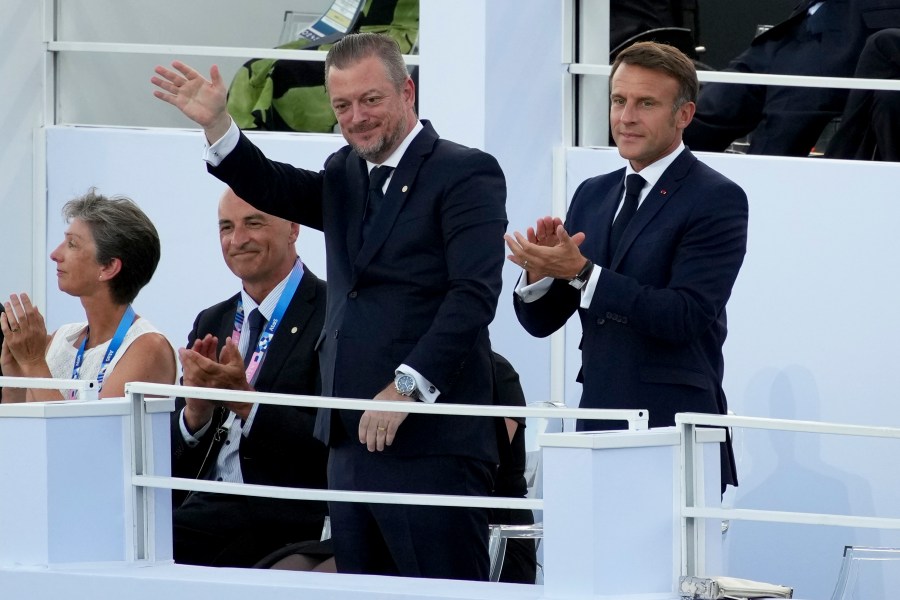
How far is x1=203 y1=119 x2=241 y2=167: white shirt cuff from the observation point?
123 inches

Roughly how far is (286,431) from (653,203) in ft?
3.41

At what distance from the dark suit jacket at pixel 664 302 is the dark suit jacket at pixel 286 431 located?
0.64m

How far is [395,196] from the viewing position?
318 cm

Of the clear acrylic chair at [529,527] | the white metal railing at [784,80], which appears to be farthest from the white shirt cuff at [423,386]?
the white metal railing at [784,80]

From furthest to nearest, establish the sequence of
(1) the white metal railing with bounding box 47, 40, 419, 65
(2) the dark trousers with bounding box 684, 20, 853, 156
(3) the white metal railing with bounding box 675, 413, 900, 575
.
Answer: (1) the white metal railing with bounding box 47, 40, 419, 65, (2) the dark trousers with bounding box 684, 20, 853, 156, (3) the white metal railing with bounding box 675, 413, 900, 575

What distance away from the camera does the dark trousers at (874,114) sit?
186 inches

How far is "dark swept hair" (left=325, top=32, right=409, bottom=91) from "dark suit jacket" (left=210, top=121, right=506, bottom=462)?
0.15 m

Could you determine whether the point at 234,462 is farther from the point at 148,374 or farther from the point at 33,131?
the point at 33,131

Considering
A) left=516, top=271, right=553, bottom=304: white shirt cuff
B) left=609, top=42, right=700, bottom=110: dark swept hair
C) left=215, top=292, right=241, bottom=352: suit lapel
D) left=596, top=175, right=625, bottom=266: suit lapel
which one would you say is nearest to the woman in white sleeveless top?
left=215, top=292, right=241, bottom=352: suit lapel

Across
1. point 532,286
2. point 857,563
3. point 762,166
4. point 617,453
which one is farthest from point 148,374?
point 762,166

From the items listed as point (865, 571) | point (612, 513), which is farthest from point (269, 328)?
point (865, 571)

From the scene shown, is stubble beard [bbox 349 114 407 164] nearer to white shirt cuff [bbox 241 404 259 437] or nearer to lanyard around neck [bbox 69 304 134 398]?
white shirt cuff [bbox 241 404 259 437]

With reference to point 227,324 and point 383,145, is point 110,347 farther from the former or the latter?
point 383,145

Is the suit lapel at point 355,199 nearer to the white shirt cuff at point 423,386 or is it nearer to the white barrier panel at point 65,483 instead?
the white shirt cuff at point 423,386
